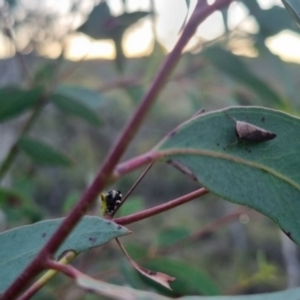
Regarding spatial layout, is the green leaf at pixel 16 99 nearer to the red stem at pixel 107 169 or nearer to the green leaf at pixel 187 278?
the green leaf at pixel 187 278

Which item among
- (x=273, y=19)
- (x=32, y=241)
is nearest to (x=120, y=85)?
(x=273, y=19)

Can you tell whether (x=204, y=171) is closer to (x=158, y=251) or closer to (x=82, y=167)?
(x=158, y=251)

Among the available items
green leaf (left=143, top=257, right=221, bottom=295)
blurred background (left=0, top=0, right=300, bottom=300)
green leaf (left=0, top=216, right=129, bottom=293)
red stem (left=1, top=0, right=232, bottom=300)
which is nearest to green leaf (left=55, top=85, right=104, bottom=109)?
blurred background (left=0, top=0, right=300, bottom=300)

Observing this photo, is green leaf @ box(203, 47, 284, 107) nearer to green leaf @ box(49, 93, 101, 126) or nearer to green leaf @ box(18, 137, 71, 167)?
green leaf @ box(49, 93, 101, 126)

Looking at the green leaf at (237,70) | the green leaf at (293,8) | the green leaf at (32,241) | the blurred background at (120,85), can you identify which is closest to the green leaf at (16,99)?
the blurred background at (120,85)

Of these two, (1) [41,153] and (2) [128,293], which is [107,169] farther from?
(1) [41,153]
